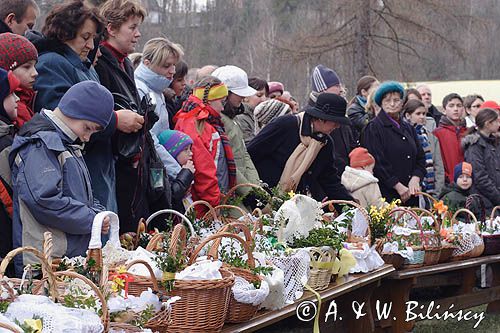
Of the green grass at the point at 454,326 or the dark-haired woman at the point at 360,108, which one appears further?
the dark-haired woman at the point at 360,108

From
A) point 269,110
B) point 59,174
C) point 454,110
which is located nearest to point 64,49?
point 59,174

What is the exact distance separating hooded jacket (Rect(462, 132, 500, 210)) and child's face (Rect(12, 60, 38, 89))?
236 inches

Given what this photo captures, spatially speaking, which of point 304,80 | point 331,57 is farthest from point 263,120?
point 304,80

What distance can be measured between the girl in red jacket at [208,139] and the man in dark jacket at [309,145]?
0.50 meters

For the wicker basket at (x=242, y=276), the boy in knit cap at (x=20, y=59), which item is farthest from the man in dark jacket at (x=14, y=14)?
the wicker basket at (x=242, y=276)

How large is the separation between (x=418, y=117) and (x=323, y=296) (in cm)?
464

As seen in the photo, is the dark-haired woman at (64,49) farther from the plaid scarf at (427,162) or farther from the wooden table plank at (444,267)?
the plaid scarf at (427,162)

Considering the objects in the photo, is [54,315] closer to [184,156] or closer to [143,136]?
[143,136]

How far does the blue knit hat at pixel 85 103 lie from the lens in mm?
4375

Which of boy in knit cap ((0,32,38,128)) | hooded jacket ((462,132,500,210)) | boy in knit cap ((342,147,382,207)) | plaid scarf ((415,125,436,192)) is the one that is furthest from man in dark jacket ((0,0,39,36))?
hooded jacket ((462,132,500,210))

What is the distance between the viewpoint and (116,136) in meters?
5.11

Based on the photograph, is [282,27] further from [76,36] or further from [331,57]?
[76,36]

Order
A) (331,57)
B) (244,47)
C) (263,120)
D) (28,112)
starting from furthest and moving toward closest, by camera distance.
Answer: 1. (244,47)
2. (331,57)
3. (263,120)
4. (28,112)

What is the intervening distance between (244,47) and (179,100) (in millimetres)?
23525
